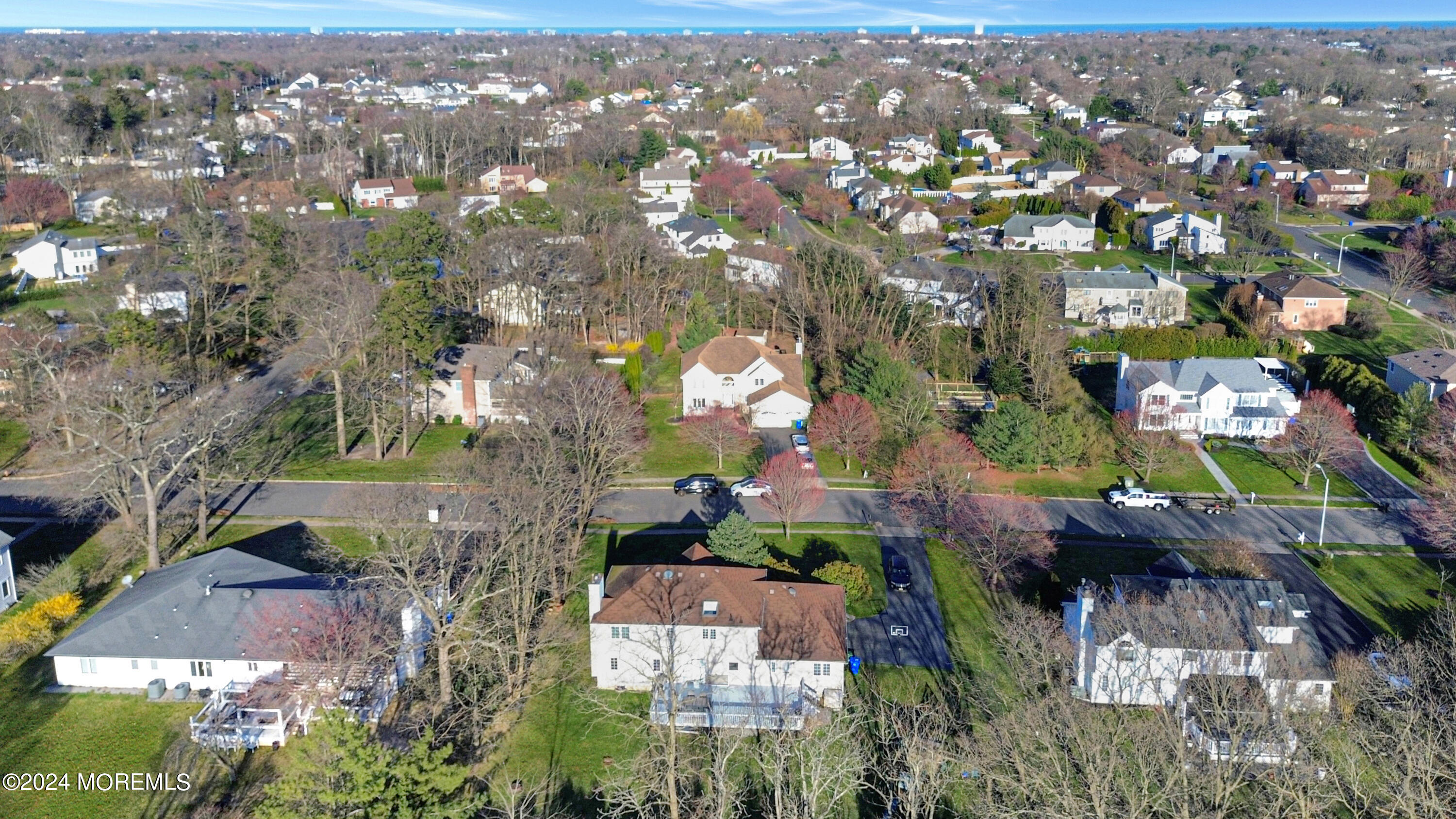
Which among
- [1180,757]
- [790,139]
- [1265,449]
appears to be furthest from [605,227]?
[790,139]

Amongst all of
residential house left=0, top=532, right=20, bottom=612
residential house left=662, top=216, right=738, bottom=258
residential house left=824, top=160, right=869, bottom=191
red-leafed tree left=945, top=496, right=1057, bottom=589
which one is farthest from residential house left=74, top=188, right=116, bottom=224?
red-leafed tree left=945, top=496, right=1057, bottom=589

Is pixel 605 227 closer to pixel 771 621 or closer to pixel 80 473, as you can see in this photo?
pixel 80 473

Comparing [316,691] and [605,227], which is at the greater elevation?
[605,227]

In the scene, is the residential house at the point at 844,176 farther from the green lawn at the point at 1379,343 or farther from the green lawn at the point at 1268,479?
the green lawn at the point at 1268,479

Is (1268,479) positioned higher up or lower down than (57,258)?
lower down

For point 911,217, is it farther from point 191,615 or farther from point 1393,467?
point 191,615

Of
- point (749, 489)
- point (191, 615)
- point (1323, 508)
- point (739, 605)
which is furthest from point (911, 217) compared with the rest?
point (191, 615)

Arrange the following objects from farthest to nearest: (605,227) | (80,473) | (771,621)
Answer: (605,227) < (80,473) < (771,621)

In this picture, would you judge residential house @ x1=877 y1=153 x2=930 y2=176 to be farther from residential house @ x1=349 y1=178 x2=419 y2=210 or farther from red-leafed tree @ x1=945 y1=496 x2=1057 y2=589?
red-leafed tree @ x1=945 y1=496 x2=1057 y2=589
